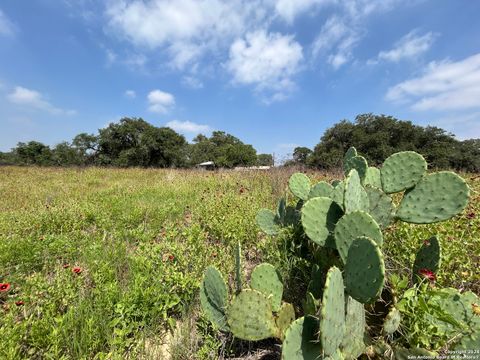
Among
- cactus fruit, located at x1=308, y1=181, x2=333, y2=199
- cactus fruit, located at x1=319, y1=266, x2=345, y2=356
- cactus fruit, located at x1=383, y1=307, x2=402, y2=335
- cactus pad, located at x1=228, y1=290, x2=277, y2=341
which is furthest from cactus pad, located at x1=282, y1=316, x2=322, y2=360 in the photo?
cactus fruit, located at x1=308, y1=181, x2=333, y2=199

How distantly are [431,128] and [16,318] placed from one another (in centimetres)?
4004

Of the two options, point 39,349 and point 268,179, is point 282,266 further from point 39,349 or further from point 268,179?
point 268,179

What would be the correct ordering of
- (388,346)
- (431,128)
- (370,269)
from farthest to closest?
(431,128) < (388,346) < (370,269)

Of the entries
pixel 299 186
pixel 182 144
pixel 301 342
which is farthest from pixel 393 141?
pixel 301 342

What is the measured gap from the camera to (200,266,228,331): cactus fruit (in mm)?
1909

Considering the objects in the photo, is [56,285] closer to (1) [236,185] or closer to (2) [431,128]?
(1) [236,185]

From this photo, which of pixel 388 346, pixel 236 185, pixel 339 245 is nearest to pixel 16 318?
pixel 339 245

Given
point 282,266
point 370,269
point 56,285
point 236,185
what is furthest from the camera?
point 236,185

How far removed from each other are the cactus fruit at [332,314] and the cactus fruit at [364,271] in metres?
0.11

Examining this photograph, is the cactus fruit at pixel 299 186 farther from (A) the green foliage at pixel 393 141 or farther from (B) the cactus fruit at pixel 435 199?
(A) the green foliage at pixel 393 141

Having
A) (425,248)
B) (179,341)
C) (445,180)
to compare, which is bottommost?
(179,341)

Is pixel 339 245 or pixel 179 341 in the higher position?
pixel 339 245

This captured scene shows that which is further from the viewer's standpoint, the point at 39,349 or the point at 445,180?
the point at 445,180

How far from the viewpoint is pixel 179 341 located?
76.8 inches
